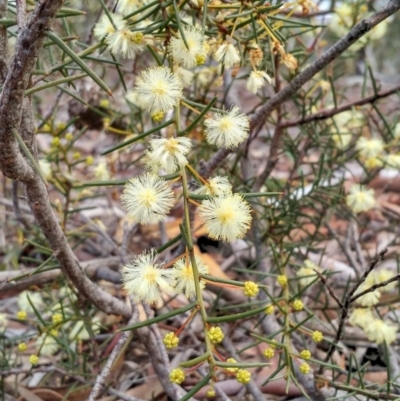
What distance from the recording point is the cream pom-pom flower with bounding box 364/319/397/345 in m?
1.18

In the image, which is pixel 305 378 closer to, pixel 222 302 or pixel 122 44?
pixel 222 302

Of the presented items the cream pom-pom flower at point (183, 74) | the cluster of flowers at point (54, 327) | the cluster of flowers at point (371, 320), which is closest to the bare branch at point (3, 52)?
the cream pom-pom flower at point (183, 74)

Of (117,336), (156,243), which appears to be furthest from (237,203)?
(156,243)

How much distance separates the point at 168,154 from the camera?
28.5 inches

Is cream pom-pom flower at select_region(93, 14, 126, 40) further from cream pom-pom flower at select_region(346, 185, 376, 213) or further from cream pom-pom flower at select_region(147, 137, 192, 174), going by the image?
cream pom-pom flower at select_region(346, 185, 376, 213)

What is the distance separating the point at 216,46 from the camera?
0.93m

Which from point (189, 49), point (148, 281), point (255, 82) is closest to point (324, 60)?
point (255, 82)

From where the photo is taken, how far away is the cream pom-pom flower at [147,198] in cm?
70

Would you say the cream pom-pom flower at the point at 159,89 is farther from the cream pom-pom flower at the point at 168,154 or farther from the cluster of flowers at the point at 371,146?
the cluster of flowers at the point at 371,146

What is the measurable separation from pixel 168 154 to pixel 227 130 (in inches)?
3.5

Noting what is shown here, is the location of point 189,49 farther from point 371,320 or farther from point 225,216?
point 371,320

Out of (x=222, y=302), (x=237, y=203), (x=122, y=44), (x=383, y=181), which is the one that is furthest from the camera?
(x=383, y=181)

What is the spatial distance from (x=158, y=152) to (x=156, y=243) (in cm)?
134

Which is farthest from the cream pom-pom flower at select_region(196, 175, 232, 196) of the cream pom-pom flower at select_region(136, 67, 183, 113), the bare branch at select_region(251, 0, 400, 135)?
the bare branch at select_region(251, 0, 400, 135)
